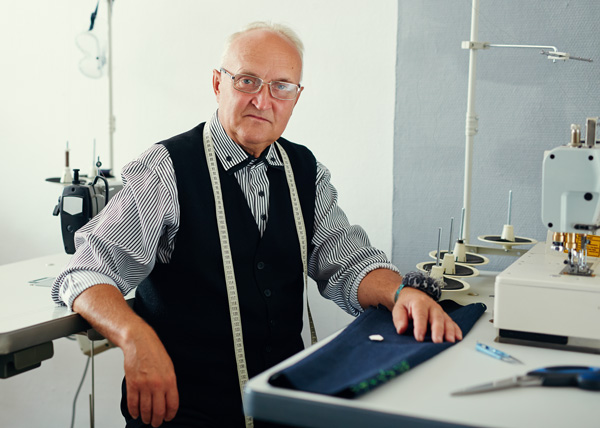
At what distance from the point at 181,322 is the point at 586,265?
886 mm

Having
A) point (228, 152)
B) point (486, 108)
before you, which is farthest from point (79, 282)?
point (486, 108)

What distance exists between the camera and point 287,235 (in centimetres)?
167

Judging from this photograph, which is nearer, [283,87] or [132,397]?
[132,397]

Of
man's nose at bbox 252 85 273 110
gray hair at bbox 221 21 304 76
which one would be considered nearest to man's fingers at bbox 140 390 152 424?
man's nose at bbox 252 85 273 110

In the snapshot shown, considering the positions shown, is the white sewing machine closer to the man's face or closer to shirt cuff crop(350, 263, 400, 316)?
shirt cuff crop(350, 263, 400, 316)

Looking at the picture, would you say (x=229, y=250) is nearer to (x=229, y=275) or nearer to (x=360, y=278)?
(x=229, y=275)

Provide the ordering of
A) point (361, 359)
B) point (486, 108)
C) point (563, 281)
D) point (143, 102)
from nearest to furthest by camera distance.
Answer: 1. point (361, 359)
2. point (563, 281)
3. point (486, 108)
4. point (143, 102)

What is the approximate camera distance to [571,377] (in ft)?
3.28

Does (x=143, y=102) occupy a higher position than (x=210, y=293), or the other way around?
(x=143, y=102)

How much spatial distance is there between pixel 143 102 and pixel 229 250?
66.3 inches

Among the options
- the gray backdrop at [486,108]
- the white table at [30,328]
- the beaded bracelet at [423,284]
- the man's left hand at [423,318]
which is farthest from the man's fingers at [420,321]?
the gray backdrop at [486,108]

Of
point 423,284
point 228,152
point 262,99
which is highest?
point 262,99

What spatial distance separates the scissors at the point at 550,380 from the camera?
0.98m

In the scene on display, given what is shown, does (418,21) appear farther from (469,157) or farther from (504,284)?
(504,284)
